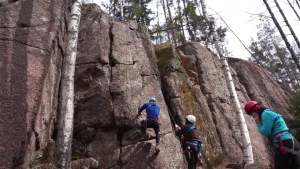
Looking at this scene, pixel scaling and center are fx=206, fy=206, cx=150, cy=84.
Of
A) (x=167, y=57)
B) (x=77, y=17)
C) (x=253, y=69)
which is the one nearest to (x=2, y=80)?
(x=77, y=17)

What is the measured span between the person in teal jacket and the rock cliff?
5.14 m

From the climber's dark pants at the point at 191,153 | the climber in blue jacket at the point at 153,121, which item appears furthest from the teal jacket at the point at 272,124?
the climber in blue jacket at the point at 153,121

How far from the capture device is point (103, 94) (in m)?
10.2

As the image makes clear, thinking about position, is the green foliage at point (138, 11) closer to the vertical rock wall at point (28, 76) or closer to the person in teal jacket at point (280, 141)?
the vertical rock wall at point (28, 76)

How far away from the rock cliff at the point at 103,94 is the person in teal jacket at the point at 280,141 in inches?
202

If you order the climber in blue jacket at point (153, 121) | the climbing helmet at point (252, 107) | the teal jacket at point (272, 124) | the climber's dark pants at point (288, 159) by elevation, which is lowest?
the climber's dark pants at point (288, 159)

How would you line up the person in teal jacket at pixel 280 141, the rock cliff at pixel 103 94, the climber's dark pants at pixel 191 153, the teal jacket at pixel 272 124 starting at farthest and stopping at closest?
the climber's dark pants at pixel 191 153 → the rock cliff at pixel 103 94 → the teal jacket at pixel 272 124 → the person in teal jacket at pixel 280 141

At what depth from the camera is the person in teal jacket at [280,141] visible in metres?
3.96

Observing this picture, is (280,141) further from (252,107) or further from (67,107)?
(67,107)

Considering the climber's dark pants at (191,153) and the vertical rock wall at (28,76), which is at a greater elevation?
the vertical rock wall at (28,76)

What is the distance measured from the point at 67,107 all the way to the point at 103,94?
10.8 feet

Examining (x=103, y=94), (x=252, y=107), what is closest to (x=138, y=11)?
(x=103, y=94)

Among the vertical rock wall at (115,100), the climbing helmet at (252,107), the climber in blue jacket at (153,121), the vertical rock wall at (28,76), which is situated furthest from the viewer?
the vertical rock wall at (115,100)

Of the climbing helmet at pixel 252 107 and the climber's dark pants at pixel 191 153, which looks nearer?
the climbing helmet at pixel 252 107
